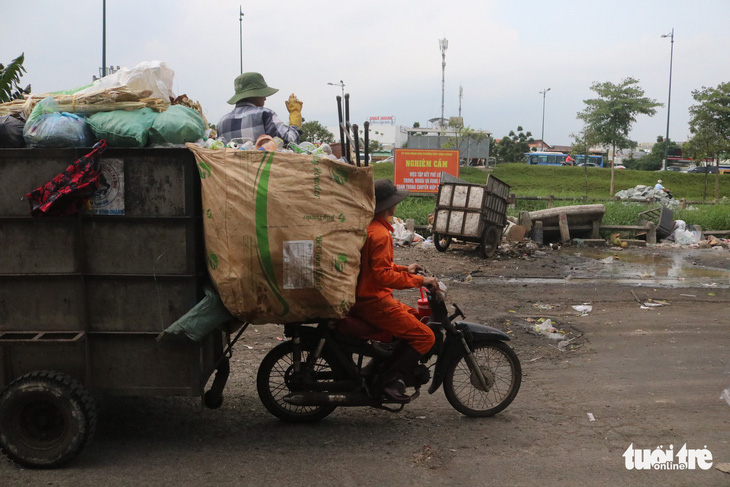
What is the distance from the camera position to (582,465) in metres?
3.98

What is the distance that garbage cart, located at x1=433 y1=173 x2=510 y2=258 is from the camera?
574 inches

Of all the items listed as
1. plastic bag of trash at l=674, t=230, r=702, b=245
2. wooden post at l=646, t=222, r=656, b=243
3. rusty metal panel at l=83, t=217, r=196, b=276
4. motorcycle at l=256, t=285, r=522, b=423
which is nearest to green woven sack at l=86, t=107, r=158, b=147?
rusty metal panel at l=83, t=217, r=196, b=276

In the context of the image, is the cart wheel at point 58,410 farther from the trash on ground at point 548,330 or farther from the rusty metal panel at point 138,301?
the trash on ground at point 548,330

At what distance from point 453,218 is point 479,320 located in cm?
699

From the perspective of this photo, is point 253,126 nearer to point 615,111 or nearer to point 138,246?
point 138,246

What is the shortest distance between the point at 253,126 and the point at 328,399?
231cm

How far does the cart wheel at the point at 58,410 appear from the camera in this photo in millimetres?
3855

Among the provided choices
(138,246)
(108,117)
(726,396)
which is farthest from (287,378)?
(726,396)

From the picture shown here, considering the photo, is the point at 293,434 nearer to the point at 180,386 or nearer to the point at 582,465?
the point at 180,386

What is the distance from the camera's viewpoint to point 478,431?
179 inches

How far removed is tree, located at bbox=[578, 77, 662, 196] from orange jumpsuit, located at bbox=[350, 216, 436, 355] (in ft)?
128

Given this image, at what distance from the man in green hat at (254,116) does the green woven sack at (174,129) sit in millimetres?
1019

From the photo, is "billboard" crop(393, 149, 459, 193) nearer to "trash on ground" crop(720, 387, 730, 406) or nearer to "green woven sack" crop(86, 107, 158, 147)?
"trash on ground" crop(720, 387, 730, 406)

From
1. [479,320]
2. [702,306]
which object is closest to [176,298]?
[479,320]
